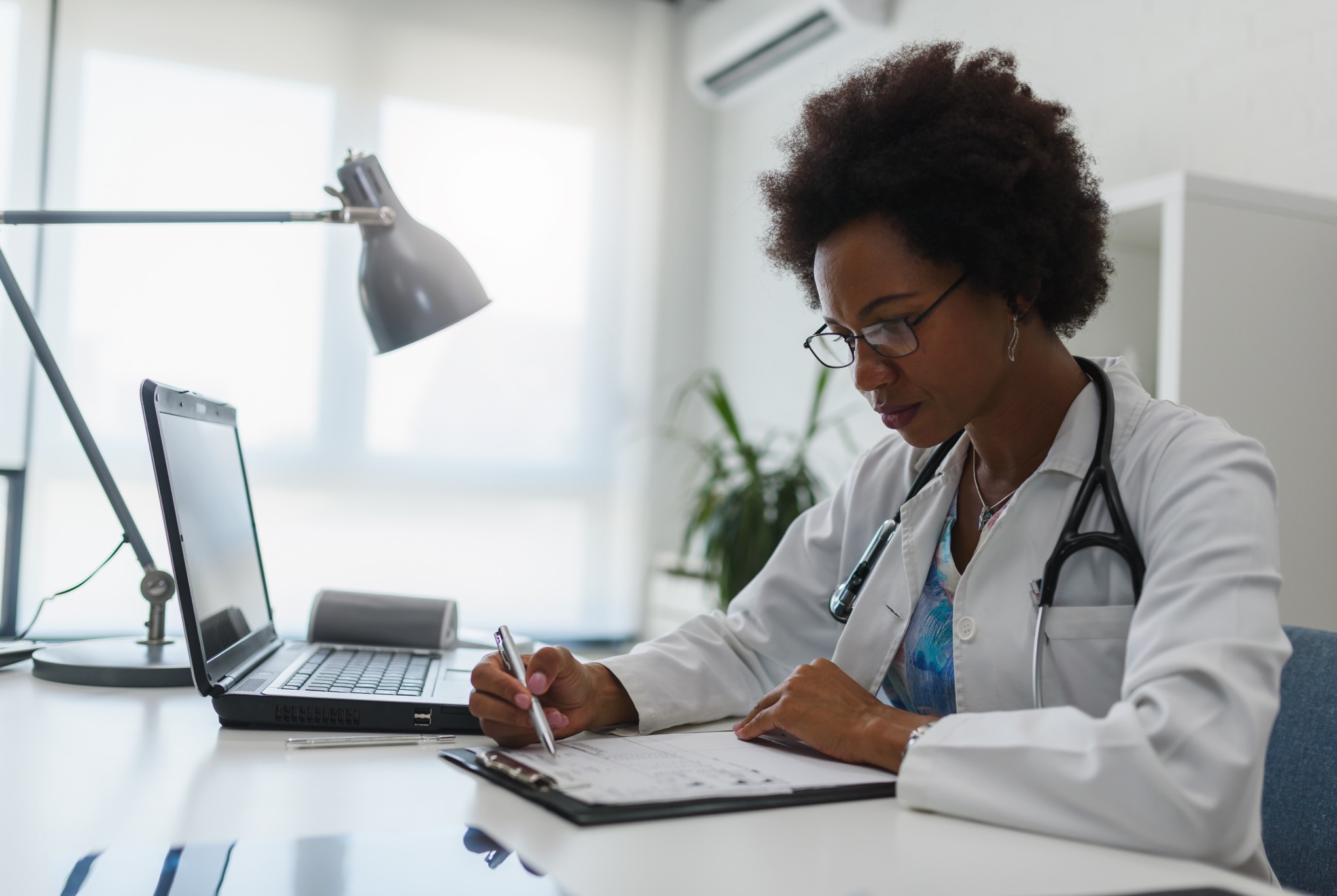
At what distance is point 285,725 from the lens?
1.11 meters

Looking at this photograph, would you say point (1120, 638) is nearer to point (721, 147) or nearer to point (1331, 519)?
point (1331, 519)

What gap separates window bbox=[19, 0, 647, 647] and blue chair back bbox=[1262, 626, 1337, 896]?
3062 millimetres

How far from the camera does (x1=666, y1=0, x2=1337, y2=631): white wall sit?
2.05 m

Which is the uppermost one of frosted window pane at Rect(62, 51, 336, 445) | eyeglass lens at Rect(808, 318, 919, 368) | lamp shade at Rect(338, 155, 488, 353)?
frosted window pane at Rect(62, 51, 336, 445)

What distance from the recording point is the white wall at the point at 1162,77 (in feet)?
6.72

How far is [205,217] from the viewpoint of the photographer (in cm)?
141

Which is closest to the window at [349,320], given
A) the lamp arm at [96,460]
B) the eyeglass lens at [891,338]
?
the lamp arm at [96,460]

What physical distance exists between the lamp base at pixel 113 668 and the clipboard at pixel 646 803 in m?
0.62

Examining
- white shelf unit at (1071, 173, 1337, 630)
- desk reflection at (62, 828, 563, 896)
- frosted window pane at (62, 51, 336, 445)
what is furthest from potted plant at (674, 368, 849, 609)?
desk reflection at (62, 828, 563, 896)

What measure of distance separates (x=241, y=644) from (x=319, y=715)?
27 centimetres

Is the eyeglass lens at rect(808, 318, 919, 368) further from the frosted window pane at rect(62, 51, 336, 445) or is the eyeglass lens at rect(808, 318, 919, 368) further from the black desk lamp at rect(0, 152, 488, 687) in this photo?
the frosted window pane at rect(62, 51, 336, 445)

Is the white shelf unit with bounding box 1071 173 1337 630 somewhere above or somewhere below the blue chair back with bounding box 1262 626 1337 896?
above

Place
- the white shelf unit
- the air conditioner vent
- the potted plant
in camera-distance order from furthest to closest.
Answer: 1. the air conditioner vent
2. the potted plant
3. the white shelf unit

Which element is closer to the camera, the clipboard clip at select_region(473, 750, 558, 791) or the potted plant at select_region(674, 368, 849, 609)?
the clipboard clip at select_region(473, 750, 558, 791)
